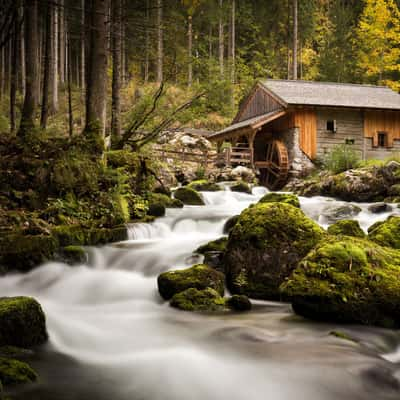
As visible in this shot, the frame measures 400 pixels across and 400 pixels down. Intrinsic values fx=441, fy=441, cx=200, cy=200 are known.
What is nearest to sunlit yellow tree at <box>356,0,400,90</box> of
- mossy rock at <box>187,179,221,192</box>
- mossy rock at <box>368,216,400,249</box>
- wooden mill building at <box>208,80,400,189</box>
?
wooden mill building at <box>208,80,400,189</box>

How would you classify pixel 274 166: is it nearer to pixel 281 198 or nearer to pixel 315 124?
pixel 315 124

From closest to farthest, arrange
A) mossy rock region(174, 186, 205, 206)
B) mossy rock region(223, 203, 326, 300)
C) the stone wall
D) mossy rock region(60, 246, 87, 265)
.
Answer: mossy rock region(223, 203, 326, 300) < mossy rock region(60, 246, 87, 265) < mossy rock region(174, 186, 205, 206) < the stone wall

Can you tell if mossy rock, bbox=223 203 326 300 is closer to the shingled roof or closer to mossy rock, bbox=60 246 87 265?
mossy rock, bbox=60 246 87 265

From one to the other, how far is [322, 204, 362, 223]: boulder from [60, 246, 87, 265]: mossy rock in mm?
7659

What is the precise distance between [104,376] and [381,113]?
2395 cm

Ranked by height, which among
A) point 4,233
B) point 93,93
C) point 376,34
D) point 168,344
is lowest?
point 168,344

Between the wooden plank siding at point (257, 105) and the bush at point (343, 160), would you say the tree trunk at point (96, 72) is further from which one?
the wooden plank siding at point (257, 105)

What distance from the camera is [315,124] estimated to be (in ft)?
77.2

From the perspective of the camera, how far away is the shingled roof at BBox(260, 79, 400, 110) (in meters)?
22.8

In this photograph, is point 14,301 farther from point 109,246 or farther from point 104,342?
point 109,246

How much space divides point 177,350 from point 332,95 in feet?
75.0

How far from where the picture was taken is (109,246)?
334 inches

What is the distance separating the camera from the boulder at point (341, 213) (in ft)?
42.0

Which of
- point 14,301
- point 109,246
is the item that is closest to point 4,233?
point 109,246
